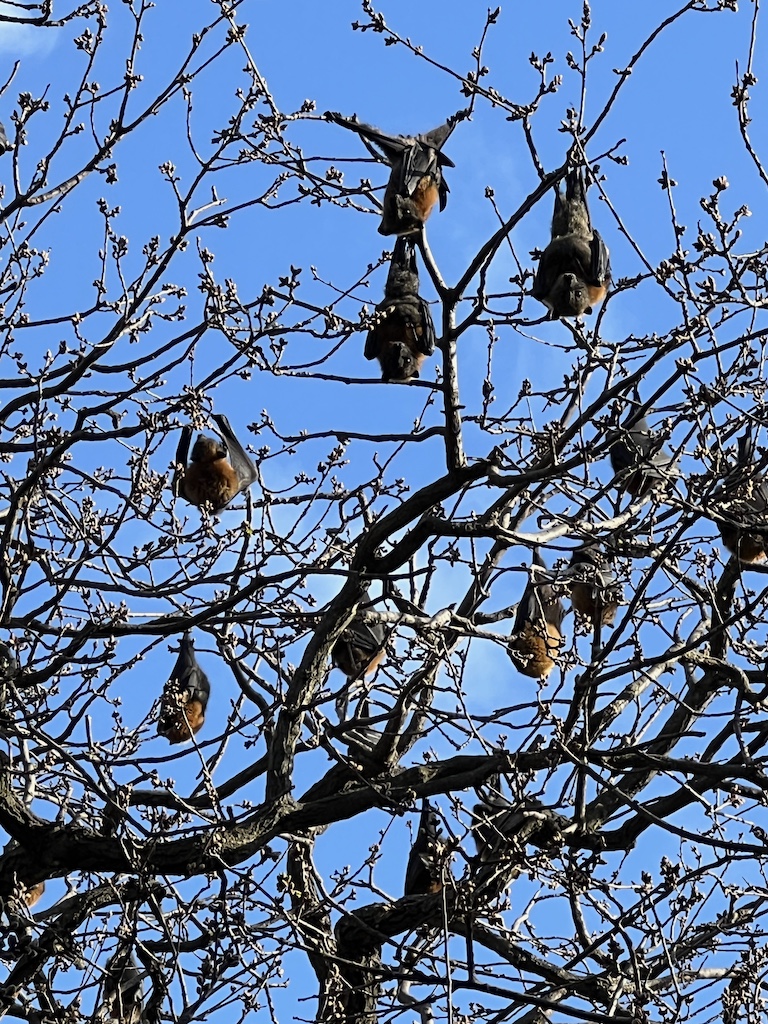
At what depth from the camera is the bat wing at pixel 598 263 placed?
882 centimetres

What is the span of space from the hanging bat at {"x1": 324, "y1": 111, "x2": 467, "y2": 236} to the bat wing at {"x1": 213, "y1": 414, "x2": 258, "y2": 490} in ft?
7.04

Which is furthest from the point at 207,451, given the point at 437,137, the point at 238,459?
the point at 437,137

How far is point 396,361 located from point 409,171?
127cm

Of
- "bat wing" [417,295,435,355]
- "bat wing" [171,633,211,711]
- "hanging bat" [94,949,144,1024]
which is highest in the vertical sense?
"bat wing" [417,295,435,355]

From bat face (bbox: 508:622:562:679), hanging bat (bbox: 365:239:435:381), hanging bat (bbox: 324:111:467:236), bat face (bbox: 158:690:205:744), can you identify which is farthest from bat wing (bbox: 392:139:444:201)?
bat face (bbox: 158:690:205:744)

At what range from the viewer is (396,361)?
27.9ft

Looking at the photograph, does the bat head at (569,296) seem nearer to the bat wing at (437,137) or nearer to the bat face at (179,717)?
the bat wing at (437,137)

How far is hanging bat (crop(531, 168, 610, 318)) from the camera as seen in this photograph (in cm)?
832

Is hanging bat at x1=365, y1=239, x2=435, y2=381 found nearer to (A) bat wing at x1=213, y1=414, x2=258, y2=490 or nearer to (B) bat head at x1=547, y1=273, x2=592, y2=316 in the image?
(B) bat head at x1=547, y1=273, x2=592, y2=316

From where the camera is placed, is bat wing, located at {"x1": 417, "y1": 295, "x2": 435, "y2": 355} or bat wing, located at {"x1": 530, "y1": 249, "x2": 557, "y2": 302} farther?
bat wing, located at {"x1": 417, "y1": 295, "x2": 435, "y2": 355}

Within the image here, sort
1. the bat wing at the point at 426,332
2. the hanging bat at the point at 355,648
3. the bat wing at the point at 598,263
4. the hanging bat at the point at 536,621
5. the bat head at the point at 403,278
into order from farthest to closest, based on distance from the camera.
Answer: the bat head at the point at 403,278 < the bat wing at the point at 598,263 < the bat wing at the point at 426,332 < the hanging bat at the point at 355,648 < the hanging bat at the point at 536,621

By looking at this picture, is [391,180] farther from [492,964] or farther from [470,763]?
[492,964]

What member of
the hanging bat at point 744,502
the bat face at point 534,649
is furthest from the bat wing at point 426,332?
the hanging bat at point 744,502

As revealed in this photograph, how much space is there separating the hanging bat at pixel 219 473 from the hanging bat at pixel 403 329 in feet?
4.55
